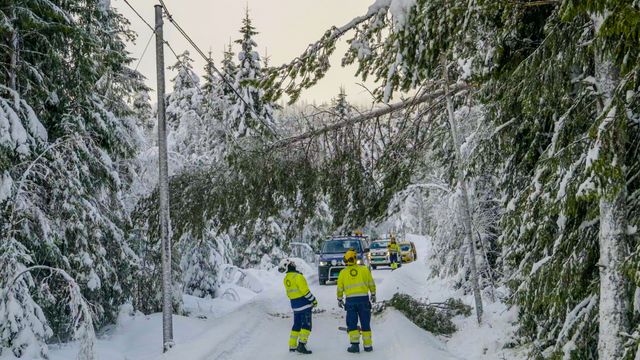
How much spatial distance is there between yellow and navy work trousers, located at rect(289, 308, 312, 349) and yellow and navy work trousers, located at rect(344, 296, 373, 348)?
862mm

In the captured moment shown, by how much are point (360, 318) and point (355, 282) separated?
744 millimetres

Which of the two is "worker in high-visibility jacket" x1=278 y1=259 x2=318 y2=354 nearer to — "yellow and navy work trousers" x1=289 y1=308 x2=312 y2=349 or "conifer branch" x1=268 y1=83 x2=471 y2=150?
"yellow and navy work trousers" x1=289 y1=308 x2=312 y2=349

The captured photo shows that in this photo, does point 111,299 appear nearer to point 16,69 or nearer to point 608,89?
point 16,69

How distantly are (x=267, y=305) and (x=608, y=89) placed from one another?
1535cm

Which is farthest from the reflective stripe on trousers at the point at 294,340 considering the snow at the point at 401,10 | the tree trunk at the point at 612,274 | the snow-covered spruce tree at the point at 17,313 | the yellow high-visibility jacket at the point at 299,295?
the snow at the point at 401,10

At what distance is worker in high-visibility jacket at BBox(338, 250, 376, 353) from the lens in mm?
10938

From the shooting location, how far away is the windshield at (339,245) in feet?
83.0

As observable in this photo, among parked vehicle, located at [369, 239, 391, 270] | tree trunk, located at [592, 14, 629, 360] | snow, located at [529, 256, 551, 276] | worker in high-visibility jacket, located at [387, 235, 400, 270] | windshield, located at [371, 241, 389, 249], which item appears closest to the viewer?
tree trunk, located at [592, 14, 629, 360]

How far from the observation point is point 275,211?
12148 mm

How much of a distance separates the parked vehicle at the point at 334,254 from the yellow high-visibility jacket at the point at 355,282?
43.4ft

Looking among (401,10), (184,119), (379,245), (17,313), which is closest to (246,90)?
(184,119)

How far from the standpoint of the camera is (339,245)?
2556cm

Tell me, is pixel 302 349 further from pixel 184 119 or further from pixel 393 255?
pixel 393 255

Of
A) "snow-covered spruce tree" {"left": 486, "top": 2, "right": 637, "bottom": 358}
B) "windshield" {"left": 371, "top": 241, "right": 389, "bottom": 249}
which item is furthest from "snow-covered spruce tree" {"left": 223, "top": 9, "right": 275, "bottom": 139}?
"snow-covered spruce tree" {"left": 486, "top": 2, "right": 637, "bottom": 358}
